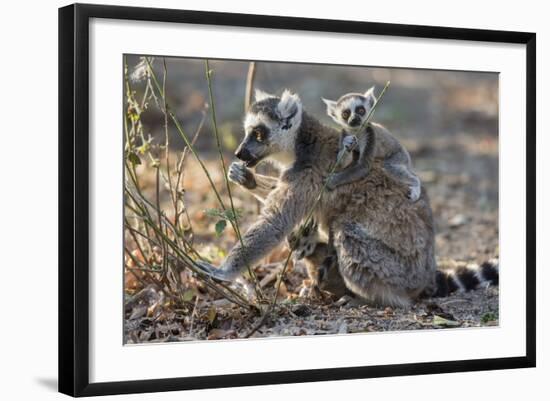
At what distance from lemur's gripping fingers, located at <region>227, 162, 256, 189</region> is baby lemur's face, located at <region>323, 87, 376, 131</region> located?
0.94m

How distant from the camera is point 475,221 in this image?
Answer: 1146 cm

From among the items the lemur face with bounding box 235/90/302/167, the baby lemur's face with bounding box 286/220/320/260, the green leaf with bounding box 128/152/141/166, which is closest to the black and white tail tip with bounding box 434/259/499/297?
the baby lemur's face with bounding box 286/220/320/260

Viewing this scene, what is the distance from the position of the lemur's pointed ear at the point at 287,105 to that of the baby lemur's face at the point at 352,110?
353 millimetres

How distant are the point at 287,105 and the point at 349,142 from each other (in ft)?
2.11

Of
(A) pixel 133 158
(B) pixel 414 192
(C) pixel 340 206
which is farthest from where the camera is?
(B) pixel 414 192

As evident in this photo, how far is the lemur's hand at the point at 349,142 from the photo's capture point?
7477 mm

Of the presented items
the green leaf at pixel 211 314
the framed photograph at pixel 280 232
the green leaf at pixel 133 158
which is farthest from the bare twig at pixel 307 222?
the green leaf at pixel 133 158

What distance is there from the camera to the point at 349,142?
7484 millimetres

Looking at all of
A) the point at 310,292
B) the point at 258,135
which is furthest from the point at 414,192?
the point at 258,135

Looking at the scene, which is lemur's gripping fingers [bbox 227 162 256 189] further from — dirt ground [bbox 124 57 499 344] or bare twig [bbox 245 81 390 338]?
bare twig [bbox 245 81 390 338]

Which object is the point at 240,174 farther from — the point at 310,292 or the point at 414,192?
the point at 414,192

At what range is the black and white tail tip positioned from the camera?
809cm

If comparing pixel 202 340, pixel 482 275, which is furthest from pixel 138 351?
pixel 482 275

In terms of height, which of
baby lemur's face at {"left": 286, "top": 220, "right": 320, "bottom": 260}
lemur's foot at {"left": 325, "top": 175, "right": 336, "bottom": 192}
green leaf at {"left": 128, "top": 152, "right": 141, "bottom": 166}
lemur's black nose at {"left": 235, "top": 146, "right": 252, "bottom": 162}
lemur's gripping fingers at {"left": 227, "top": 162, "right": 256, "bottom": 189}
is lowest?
baby lemur's face at {"left": 286, "top": 220, "right": 320, "bottom": 260}
